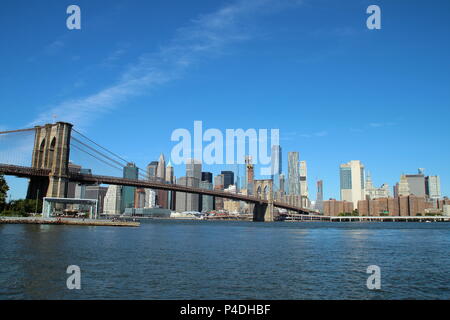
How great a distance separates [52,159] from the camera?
9338 cm

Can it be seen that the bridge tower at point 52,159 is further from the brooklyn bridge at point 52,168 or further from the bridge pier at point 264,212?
the bridge pier at point 264,212

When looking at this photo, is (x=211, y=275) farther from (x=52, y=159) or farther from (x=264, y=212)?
(x=264, y=212)

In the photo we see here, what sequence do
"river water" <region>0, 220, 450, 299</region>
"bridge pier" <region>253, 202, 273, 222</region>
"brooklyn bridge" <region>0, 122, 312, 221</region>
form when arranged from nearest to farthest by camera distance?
"river water" <region>0, 220, 450, 299</region>
"brooklyn bridge" <region>0, 122, 312, 221</region>
"bridge pier" <region>253, 202, 273, 222</region>

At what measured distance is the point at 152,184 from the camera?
10238 centimetres

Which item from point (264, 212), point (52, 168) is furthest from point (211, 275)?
point (264, 212)

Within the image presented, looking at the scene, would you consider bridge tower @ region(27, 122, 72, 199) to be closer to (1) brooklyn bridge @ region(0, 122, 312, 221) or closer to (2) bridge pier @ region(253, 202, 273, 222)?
(1) brooklyn bridge @ region(0, 122, 312, 221)

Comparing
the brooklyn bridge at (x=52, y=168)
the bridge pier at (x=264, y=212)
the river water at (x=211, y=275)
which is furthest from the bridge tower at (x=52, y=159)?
the bridge pier at (x=264, y=212)

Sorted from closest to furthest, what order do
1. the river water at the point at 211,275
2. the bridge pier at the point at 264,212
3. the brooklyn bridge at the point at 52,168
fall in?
1. the river water at the point at 211,275
2. the brooklyn bridge at the point at 52,168
3. the bridge pier at the point at 264,212

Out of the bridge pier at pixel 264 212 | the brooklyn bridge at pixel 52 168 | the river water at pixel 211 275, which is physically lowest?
the river water at pixel 211 275

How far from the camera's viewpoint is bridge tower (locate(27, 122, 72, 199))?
8975cm

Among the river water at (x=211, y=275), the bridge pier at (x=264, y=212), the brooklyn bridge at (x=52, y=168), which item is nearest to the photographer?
the river water at (x=211, y=275)

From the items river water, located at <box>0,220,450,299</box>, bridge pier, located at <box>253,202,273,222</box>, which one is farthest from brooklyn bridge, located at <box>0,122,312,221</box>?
bridge pier, located at <box>253,202,273,222</box>

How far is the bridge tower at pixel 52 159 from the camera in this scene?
89750 mm
